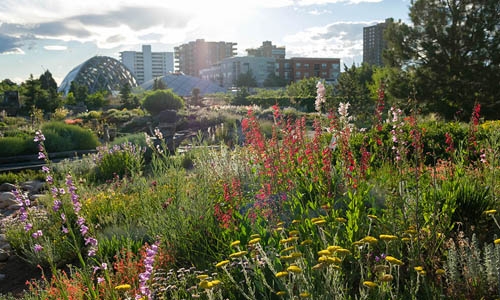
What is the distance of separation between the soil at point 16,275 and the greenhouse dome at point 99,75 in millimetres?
98920

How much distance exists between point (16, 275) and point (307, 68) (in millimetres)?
101477

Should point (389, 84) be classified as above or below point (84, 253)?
above

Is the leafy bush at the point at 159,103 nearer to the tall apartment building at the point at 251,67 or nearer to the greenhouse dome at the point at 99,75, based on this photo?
the greenhouse dome at the point at 99,75

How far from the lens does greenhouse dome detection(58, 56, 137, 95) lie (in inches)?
4028

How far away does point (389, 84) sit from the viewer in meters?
18.4

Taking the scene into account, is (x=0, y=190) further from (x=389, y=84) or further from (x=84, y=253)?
(x=389, y=84)

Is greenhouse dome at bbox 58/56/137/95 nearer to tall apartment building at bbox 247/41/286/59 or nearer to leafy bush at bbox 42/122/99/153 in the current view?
tall apartment building at bbox 247/41/286/59

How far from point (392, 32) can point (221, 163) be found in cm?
1515

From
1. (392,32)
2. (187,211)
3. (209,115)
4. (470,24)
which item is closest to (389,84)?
(392,32)

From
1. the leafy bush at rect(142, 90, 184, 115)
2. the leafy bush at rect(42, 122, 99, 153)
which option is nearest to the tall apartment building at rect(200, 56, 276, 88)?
the leafy bush at rect(142, 90, 184, 115)

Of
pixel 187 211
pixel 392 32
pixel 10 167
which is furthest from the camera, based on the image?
pixel 392 32

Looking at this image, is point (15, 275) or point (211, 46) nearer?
point (15, 275)

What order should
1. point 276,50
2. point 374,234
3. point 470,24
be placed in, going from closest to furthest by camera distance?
point 374,234 → point 470,24 → point 276,50

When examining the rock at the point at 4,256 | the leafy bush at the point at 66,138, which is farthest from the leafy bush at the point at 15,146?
the rock at the point at 4,256
